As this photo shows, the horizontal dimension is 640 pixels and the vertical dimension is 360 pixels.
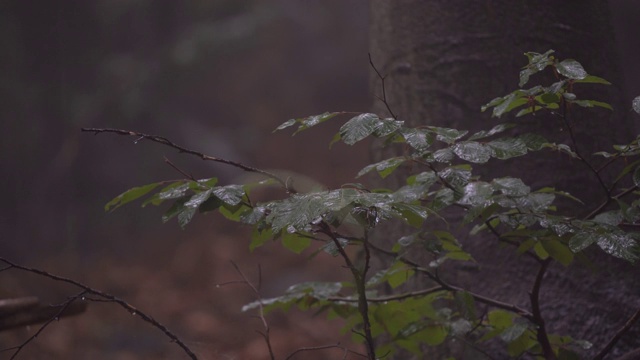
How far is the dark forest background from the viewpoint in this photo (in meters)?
4.86

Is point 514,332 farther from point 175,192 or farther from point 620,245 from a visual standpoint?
point 175,192

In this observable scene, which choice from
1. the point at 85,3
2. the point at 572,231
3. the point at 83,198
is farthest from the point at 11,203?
the point at 572,231

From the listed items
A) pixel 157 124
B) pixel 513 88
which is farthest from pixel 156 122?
pixel 513 88

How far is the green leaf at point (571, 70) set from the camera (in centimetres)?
66

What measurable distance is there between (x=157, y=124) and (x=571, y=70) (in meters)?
5.13

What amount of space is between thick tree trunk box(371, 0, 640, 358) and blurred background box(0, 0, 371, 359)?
323 centimetres

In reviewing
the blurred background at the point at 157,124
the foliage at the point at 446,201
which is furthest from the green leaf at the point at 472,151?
the blurred background at the point at 157,124

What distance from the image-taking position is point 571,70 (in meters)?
0.67

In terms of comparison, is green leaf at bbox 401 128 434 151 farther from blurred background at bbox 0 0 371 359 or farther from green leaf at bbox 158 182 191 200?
blurred background at bbox 0 0 371 359

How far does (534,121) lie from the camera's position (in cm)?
118

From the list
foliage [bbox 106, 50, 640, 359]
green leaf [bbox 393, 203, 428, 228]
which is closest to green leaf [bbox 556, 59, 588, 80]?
foliage [bbox 106, 50, 640, 359]

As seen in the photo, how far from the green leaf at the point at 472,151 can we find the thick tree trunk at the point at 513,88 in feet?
1.64

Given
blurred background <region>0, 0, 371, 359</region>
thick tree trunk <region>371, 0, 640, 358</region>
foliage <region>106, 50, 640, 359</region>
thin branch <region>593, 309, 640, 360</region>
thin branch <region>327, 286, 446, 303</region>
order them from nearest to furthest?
foliage <region>106, 50, 640, 359</region>, thin branch <region>593, 309, 640, 360</region>, thin branch <region>327, 286, 446, 303</region>, thick tree trunk <region>371, 0, 640, 358</region>, blurred background <region>0, 0, 371, 359</region>

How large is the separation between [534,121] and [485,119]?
101mm
